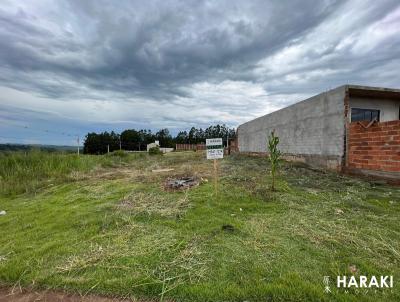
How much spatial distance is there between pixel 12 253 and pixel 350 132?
8097 mm

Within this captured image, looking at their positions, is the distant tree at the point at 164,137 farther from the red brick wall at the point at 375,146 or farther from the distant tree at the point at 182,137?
the red brick wall at the point at 375,146

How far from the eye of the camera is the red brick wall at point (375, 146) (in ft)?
19.9

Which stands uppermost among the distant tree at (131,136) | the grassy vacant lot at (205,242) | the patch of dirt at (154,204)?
the distant tree at (131,136)

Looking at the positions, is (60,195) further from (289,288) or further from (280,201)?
(289,288)

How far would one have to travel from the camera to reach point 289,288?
2.10 m

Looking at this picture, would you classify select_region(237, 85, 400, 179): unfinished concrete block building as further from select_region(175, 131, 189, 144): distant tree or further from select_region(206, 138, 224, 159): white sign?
select_region(175, 131, 189, 144): distant tree

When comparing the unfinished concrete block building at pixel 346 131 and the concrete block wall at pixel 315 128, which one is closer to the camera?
the unfinished concrete block building at pixel 346 131

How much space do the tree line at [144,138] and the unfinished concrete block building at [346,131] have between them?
32.0m

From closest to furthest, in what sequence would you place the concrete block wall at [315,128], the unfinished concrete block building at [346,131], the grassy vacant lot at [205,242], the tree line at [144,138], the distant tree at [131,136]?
the grassy vacant lot at [205,242], the unfinished concrete block building at [346,131], the concrete block wall at [315,128], the tree line at [144,138], the distant tree at [131,136]

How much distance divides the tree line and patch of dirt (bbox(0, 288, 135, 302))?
3922 centimetres

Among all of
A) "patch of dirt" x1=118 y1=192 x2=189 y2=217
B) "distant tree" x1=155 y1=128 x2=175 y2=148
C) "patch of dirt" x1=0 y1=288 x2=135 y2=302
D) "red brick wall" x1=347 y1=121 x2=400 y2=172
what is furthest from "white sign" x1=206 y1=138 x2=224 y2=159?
"distant tree" x1=155 y1=128 x2=175 y2=148

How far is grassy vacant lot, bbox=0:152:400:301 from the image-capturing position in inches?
87.0

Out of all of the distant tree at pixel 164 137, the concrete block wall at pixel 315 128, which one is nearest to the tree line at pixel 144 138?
the distant tree at pixel 164 137

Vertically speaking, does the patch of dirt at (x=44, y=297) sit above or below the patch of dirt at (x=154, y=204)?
below
